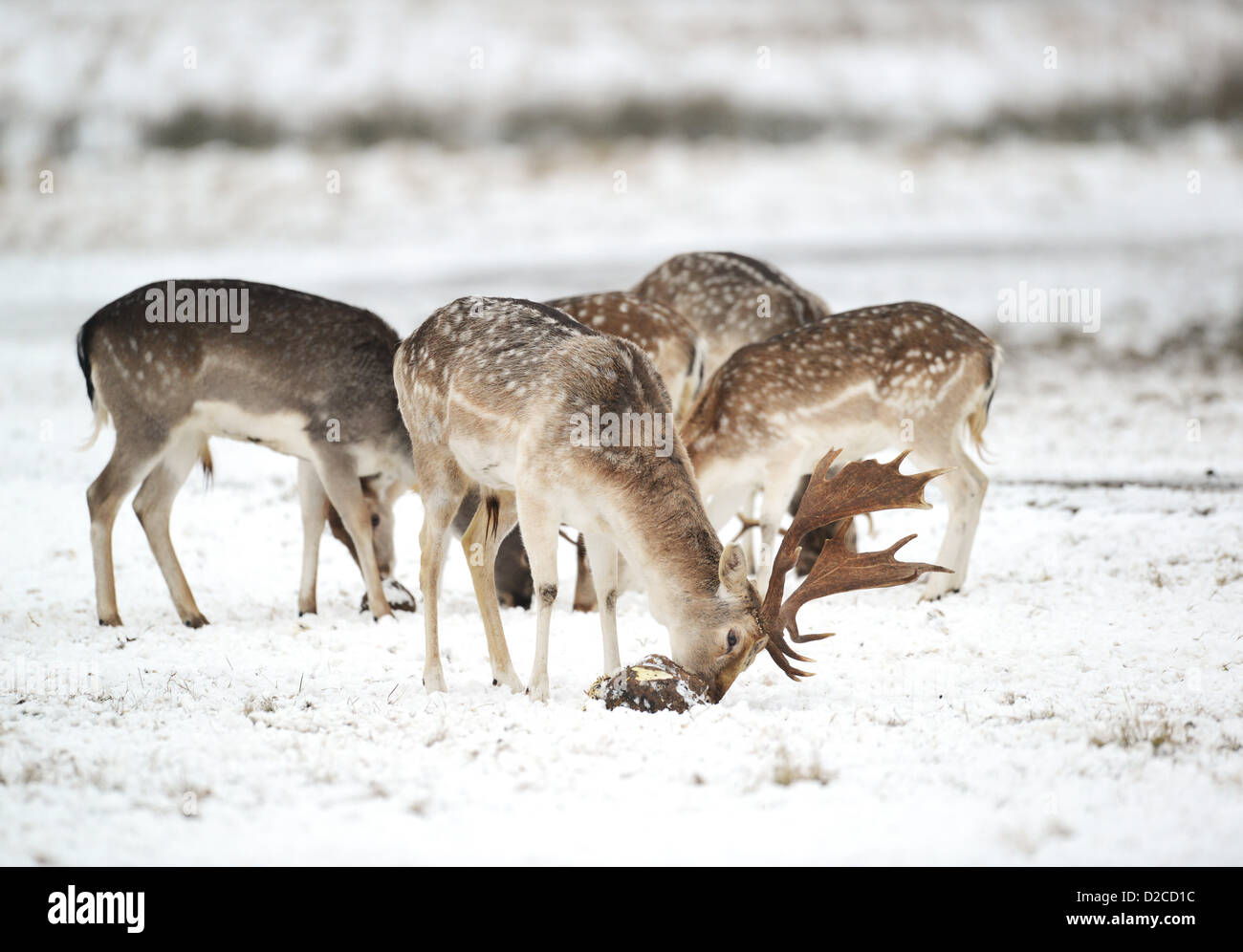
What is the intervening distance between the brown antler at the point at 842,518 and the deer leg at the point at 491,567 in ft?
4.61

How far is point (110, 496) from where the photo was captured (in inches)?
311

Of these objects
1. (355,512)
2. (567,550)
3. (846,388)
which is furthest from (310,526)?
(846,388)

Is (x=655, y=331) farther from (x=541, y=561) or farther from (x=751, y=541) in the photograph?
(x=541, y=561)

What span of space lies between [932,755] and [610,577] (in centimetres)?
190

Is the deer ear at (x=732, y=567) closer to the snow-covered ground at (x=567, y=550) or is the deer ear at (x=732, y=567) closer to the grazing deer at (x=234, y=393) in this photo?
the snow-covered ground at (x=567, y=550)

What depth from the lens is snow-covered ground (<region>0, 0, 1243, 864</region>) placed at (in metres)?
4.65

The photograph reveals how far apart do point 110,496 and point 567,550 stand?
3.73m

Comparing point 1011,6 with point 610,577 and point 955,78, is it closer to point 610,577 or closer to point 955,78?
point 955,78

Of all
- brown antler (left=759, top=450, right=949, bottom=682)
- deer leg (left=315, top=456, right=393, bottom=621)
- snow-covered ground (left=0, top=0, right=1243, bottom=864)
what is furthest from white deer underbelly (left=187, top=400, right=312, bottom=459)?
brown antler (left=759, top=450, right=949, bottom=682)

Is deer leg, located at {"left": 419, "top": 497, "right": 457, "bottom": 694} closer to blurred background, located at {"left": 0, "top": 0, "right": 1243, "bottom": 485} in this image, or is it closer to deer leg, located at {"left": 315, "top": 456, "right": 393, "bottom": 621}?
deer leg, located at {"left": 315, "top": 456, "right": 393, "bottom": 621}

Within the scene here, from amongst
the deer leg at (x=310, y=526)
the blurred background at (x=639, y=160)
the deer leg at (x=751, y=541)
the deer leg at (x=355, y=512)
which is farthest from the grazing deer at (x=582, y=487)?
the blurred background at (x=639, y=160)

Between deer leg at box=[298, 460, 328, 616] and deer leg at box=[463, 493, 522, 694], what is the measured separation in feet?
6.23
